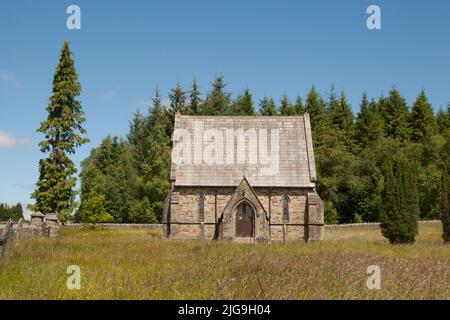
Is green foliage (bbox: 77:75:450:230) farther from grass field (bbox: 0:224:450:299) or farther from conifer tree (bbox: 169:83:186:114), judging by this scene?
grass field (bbox: 0:224:450:299)

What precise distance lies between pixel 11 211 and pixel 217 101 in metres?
33.4

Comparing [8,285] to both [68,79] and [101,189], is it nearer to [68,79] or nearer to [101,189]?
[68,79]

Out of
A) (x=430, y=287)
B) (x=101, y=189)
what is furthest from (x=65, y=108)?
(x=430, y=287)

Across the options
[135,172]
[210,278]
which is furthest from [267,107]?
[210,278]

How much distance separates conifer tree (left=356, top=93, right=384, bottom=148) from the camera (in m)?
61.2

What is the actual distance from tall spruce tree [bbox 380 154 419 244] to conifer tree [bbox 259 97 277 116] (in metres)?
35.7

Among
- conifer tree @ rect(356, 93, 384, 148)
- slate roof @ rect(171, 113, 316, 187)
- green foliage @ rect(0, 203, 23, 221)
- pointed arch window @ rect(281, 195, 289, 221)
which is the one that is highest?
conifer tree @ rect(356, 93, 384, 148)

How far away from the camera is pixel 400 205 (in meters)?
28.8

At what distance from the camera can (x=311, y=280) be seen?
10289 millimetres

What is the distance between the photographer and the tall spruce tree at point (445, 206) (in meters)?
29.9

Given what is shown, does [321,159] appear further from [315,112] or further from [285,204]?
[285,204]

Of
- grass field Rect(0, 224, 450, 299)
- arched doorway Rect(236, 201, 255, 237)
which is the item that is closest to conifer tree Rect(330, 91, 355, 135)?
arched doorway Rect(236, 201, 255, 237)

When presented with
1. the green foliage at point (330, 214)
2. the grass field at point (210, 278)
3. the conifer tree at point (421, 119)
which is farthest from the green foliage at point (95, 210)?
the conifer tree at point (421, 119)

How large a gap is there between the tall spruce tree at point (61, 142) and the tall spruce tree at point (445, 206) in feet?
94.7
